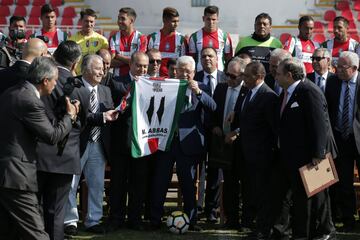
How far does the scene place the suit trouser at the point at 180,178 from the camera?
8398mm

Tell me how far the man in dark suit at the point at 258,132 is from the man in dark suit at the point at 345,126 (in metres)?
1.06

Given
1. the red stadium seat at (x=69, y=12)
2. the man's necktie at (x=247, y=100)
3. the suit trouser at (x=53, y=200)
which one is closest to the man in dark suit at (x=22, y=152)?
the suit trouser at (x=53, y=200)

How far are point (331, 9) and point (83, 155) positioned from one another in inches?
554

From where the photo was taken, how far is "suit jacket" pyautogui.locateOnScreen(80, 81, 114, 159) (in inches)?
311

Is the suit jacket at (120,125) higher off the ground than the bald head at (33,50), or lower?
lower

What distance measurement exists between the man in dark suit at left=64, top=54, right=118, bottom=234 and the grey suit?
184 cm

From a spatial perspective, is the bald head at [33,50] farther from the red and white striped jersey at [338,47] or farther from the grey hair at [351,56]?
the red and white striped jersey at [338,47]

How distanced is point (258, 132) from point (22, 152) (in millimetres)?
2758

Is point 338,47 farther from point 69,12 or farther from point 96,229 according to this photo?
point 69,12

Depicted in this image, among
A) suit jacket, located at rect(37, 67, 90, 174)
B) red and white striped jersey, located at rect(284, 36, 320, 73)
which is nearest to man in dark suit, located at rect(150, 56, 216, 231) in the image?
suit jacket, located at rect(37, 67, 90, 174)

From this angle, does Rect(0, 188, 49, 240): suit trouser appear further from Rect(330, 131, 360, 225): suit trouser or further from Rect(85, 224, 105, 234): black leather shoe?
Rect(330, 131, 360, 225): suit trouser

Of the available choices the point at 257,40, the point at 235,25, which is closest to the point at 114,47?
the point at 257,40

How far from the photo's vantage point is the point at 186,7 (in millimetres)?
20422

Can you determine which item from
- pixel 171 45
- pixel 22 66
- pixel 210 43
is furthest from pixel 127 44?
pixel 22 66
